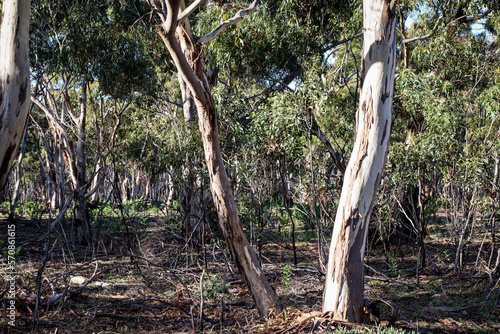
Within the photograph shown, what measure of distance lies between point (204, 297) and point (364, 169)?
119 inches

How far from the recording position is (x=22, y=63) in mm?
3943

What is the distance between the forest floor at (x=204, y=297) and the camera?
4820mm

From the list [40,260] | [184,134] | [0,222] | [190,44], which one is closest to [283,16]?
[184,134]

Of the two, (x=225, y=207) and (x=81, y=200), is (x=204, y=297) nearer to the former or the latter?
(x=225, y=207)

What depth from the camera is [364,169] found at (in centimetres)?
448

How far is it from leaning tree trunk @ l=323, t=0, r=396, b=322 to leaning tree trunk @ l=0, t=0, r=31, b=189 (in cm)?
334

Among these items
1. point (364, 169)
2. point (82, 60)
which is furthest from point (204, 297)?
point (82, 60)

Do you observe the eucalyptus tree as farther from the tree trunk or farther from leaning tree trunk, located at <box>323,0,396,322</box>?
leaning tree trunk, located at <box>323,0,396,322</box>

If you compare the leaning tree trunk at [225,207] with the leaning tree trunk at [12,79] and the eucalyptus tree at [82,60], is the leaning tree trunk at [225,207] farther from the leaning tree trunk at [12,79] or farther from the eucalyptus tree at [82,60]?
the eucalyptus tree at [82,60]

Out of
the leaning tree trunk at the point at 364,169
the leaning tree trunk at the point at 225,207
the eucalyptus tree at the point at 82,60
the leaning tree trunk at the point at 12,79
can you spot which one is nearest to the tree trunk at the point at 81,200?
the eucalyptus tree at the point at 82,60

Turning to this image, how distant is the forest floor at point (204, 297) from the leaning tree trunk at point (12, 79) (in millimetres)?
1363

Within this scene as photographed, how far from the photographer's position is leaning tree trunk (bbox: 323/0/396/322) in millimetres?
4383

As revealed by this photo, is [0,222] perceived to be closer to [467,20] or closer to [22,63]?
[22,63]

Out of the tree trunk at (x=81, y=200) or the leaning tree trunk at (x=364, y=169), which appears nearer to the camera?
the leaning tree trunk at (x=364, y=169)
